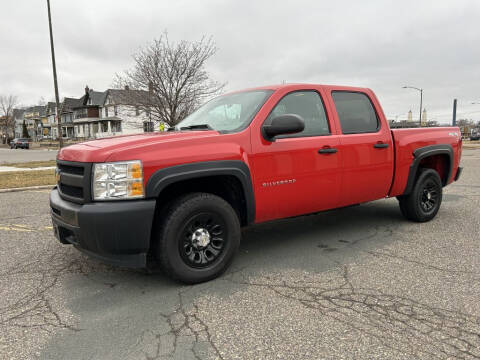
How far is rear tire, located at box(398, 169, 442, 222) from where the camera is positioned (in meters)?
5.08

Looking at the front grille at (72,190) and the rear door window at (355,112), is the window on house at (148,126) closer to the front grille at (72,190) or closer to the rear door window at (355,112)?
the rear door window at (355,112)

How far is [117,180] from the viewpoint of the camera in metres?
2.88

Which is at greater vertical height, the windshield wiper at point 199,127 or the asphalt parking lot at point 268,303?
the windshield wiper at point 199,127

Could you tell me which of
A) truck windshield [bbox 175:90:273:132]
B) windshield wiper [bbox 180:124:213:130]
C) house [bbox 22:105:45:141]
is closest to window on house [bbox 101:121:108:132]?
house [bbox 22:105:45:141]

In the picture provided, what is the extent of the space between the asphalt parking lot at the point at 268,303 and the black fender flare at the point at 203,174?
2.57ft

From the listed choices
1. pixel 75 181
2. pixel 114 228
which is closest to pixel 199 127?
pixel 75 181

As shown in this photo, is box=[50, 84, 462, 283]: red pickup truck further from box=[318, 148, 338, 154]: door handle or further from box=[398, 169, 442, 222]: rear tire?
box=[398, 169, 442, 222]: rear tire

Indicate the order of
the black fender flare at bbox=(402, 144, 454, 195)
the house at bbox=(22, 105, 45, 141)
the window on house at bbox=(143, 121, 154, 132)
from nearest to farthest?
the black fender flare at bbox=(402, 144, 454, 195), the window on house at bbox=(143, 121, 154, 132), the house at bbox=(22, 105, 45, 141)

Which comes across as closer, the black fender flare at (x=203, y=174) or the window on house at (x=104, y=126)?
the black fender flare at (x=203, y=174)

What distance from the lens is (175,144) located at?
312 centimetres

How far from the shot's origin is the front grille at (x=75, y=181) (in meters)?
2.93

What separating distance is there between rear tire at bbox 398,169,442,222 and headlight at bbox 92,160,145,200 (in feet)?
12.7

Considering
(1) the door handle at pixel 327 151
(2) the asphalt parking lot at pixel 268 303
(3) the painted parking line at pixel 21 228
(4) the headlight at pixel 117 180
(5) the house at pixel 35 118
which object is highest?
(5) the house at pixel 35 118

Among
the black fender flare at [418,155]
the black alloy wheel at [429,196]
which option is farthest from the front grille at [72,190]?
the black alloy wheel at [429,196]
